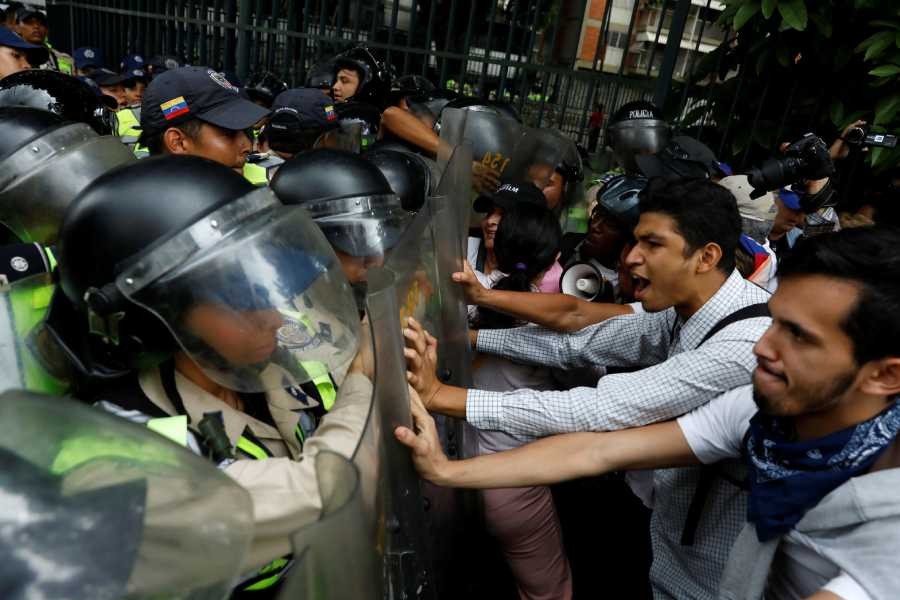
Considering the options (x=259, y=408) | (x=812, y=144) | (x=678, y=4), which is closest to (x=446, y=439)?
(x=259, y=408)

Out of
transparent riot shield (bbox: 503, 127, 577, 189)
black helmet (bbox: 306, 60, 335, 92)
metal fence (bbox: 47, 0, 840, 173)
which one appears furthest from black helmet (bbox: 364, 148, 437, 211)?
metal fence (bbox: 47, 0, 840, 173)

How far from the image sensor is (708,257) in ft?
7.01

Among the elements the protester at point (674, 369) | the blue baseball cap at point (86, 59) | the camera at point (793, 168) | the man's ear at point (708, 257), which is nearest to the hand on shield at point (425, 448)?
the protester at point (674, 369)

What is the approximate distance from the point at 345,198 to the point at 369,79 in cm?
323

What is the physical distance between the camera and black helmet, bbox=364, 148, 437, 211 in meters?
2.82

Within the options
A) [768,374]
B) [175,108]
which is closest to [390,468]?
[768,374]

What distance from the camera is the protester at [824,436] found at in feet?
4.26

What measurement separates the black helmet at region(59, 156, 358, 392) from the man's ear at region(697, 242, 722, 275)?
1334mm

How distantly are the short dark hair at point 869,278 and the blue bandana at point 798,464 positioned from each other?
0.47 ft

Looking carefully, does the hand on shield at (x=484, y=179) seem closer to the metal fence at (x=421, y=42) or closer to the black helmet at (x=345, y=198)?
the black helmet at (x=345, y=198)

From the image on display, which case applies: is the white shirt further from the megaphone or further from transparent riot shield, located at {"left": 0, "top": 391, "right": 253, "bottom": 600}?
transparent riot shield, located at {"left": 0, "top": 391, "right": 253, "bottom": 600}

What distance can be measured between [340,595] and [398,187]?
6.90ft

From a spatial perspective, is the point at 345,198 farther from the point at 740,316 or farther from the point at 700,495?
the point at 700,495

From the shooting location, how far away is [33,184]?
183 cm
